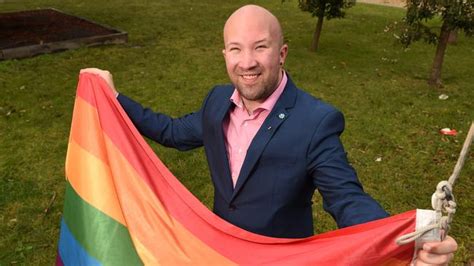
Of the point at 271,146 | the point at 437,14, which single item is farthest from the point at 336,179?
the point at 437,14

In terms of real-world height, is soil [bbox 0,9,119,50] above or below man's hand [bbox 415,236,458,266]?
below

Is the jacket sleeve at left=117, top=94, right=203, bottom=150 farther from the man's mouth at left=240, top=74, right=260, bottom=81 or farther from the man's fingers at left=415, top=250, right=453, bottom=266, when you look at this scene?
the man's fingers at left=415, top=250, right=453, bottom=266

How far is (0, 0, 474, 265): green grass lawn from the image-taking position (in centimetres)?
523

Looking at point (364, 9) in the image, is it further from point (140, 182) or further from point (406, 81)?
point (140, 182)

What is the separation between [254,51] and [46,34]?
1056 cm

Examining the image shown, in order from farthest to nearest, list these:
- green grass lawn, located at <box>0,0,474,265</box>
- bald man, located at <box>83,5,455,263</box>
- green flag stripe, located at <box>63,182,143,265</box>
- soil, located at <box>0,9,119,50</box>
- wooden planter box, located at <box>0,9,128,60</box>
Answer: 1. soil, located at <box>0,9,119,50</box>
2. wooden planter box, located at <box>0,9,128,60</box>
3. green grass lawn, located at <box>0,0,474,265</box>
4. green flag stripe, located at <box>63,182,143,265</box>
5. bald man, located at <box>83,5,455,263</box>

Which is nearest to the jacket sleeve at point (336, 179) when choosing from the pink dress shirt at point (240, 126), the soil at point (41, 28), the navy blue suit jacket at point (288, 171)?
the navy blue suit jacket at point (288, 171)

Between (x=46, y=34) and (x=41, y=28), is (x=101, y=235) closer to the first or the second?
(x=46, y=34)

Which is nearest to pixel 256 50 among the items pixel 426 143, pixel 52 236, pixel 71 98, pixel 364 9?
pixel 52 236

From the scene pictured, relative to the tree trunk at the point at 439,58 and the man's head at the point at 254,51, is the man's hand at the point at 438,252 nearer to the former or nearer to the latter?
the man's head at the point at 254,51

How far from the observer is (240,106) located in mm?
2453

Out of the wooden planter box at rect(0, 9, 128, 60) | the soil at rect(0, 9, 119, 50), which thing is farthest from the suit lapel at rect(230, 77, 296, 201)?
the soil at rect(0, 9, 119, 50)

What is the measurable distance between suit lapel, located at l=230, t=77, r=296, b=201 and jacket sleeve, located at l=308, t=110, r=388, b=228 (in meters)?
0.20

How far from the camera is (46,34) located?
11383mm
